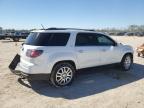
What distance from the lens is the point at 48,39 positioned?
676 centimetres

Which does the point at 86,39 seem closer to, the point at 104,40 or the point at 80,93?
the point at 104,40

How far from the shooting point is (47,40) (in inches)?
265

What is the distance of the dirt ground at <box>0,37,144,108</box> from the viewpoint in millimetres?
5633

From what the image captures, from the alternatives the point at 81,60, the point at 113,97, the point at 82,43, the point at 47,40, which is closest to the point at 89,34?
the point at 82,43

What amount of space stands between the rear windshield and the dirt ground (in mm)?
1372

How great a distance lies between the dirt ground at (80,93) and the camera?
5.63 m

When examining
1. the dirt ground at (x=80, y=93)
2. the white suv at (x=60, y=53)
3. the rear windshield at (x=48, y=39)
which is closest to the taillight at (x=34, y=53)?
the white suv at (x=60, y=53)

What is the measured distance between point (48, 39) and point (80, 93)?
185 centimetres

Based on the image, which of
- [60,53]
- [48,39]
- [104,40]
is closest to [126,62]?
[104,40]

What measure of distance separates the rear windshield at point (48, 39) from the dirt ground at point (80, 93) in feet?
4.50

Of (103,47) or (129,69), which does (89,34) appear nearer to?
(103,47)

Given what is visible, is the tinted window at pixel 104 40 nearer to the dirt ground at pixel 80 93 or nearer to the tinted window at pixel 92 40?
the tinted window at pixel 92 40

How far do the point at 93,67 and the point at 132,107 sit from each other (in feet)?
9.04

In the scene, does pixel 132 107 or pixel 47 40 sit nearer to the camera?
pixel 132 107
